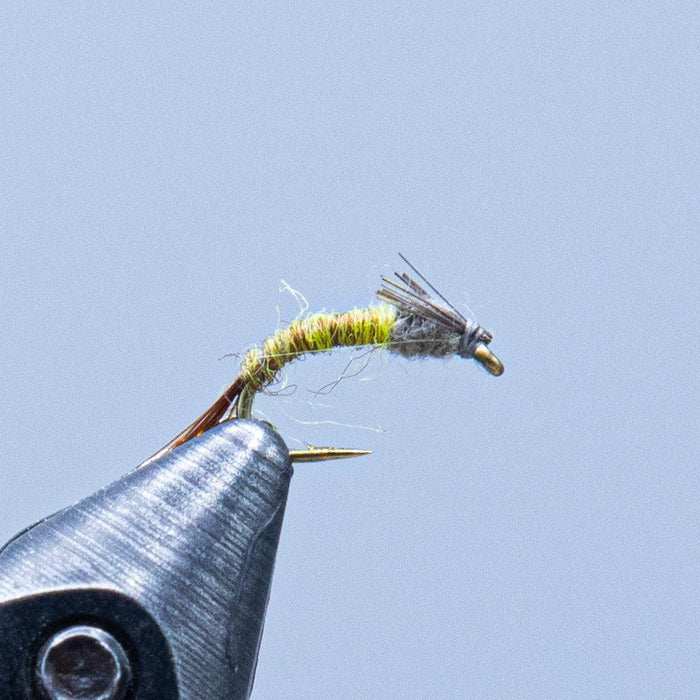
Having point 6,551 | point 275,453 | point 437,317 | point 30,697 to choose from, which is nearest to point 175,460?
point 275,453

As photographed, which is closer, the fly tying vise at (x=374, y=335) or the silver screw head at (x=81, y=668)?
the silver screw head at (x=81, y=668)

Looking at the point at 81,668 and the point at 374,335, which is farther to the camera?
the point at 374,335

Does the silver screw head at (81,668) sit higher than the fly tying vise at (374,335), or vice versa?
the fly tying vise at (374,335)

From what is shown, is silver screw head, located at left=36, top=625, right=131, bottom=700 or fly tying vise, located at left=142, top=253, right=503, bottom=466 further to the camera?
fly tying vise, located at left=142, top=253, right=503, bottom=466

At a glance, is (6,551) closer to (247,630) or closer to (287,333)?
(247,630)

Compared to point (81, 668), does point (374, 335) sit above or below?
above
